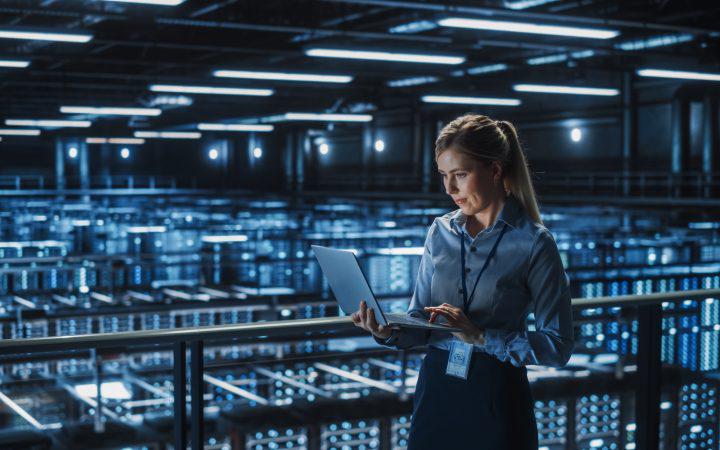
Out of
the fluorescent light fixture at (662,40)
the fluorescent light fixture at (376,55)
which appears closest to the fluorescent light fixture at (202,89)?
the fluorescent light fixture at (376,55)

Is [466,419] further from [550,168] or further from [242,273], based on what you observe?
[550,168]

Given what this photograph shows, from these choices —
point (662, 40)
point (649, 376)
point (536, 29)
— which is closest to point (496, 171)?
point (649, 376)

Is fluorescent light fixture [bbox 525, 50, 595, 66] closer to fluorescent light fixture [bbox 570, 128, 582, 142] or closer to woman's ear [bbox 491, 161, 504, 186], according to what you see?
fluorescent light fixture [bbox 570, 128, 582, 142]

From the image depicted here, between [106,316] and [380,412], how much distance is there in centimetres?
295

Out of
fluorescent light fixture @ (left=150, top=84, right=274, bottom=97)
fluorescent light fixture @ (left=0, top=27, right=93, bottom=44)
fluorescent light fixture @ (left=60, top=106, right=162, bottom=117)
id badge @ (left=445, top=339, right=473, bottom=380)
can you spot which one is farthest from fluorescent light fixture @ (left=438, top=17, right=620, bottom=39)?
fluorescent light fixture @ (left=60, top=106, right=162, bottom=117)

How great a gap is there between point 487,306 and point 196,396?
75cm

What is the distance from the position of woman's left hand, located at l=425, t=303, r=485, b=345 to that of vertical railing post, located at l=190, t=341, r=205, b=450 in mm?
646

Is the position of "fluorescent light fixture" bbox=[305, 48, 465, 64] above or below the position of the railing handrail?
above

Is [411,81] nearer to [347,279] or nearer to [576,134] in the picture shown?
[576,134]

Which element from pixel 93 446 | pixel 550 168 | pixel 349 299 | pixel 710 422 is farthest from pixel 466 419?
pixel 550 168

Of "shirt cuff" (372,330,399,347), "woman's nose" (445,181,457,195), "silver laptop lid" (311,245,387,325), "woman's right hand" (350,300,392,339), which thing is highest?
"woman's nose" (445,181,457,195)

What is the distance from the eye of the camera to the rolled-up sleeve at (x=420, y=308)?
5.66 ft

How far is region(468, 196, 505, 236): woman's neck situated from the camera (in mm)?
1729

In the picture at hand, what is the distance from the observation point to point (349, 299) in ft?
5.57
